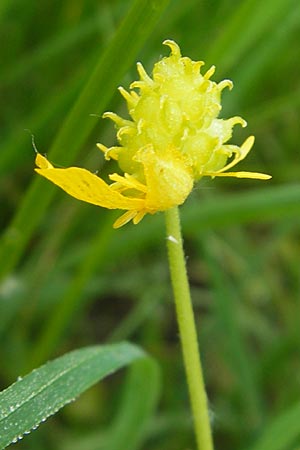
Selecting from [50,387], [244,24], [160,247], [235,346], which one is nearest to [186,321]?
[50,387]

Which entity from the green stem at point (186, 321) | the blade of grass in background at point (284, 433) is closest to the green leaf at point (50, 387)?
the green stem at point (186, 321)

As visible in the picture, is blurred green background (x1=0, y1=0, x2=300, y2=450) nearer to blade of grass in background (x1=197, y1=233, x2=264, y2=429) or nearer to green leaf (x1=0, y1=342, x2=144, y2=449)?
blade of grass in background (x1=197, y1=233, x2=264, y2=429)

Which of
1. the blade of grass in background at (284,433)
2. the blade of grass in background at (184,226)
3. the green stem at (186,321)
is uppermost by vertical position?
the green stem at (186,321)

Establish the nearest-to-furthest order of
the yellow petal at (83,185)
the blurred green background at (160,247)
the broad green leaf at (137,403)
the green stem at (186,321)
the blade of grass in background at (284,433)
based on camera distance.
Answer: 1. the yellow petal at (83,185)
2. the green stem at (186,321)
3. the blade of grass in background at (284,433)
4. the broad green leaf at (137,403)
5. the blurred green background at (160,247)

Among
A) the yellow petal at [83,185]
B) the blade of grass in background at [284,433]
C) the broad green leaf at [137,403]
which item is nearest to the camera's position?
the yellow petal at [83,185]

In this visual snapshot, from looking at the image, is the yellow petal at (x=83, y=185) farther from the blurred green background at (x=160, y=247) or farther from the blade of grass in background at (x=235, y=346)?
the blade of grass in background at (x=235, y=346)

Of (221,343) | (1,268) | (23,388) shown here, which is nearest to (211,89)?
(23,388)
